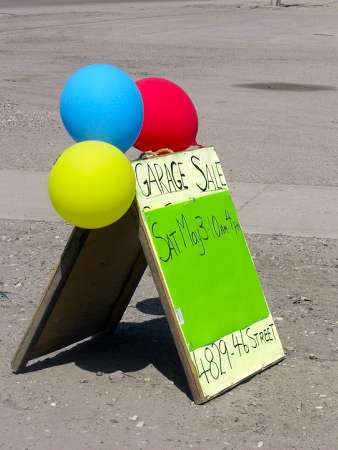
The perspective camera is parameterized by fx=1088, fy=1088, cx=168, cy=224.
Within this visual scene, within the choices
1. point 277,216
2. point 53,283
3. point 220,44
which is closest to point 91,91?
point 53,283

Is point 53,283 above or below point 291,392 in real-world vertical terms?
above

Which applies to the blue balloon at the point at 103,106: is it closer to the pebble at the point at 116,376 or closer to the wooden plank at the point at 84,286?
the wooden plank at the point at 84,286

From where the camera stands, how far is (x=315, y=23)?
28203mm

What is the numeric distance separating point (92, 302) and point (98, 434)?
110cm

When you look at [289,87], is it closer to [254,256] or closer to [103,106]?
[254,256]

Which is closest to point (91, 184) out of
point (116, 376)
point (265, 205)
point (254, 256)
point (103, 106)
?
point (103, 106)

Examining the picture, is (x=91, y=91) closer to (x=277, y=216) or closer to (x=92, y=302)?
(x=92, y=302)

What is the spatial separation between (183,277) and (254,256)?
2.50 meters

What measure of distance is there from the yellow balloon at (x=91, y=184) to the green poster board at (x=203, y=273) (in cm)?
33

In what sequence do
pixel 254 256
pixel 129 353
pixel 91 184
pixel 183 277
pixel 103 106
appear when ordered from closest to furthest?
pixel 91 184 → pixel 103 106 → pixel 183 277 → pixel 129 353 → pixel 254 256

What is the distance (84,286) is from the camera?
5602mm

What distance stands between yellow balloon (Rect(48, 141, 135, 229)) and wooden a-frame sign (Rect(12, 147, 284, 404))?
1.06 feet

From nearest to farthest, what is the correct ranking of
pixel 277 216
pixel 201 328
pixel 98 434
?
pixel 98 434
pixel 201 328
pixel 277 216

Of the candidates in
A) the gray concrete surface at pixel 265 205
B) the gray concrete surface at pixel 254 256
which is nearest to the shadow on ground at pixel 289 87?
the gray concrete surface at pixel 254 256
